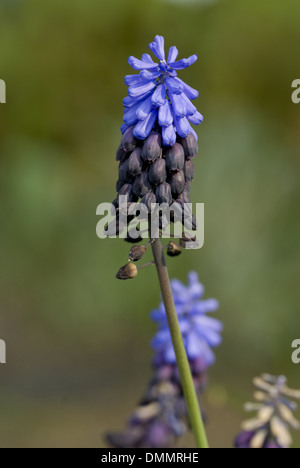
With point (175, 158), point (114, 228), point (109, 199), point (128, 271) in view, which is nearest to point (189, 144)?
point (175, 158)

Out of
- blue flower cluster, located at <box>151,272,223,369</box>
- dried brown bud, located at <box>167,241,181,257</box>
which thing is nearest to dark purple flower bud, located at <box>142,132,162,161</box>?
dried brown bud, located at <box>167,241,181,257</box>

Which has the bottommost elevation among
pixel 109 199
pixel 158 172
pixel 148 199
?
pixel 148 199

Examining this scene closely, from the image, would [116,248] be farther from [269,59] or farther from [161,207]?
[161,207]

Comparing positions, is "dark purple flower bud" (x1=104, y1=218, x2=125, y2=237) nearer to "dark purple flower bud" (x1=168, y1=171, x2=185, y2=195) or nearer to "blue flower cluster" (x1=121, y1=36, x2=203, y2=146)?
"dark purple flower bud" (x1=168, y1=171, x2=185, y2=195)

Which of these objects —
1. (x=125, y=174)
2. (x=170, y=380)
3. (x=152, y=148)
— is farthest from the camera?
(x=170, y=380)

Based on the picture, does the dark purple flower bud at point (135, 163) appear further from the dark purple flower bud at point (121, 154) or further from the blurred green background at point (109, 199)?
the blurred green background at point (109, 199)

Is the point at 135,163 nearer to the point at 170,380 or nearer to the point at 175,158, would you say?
the point at 175,158
